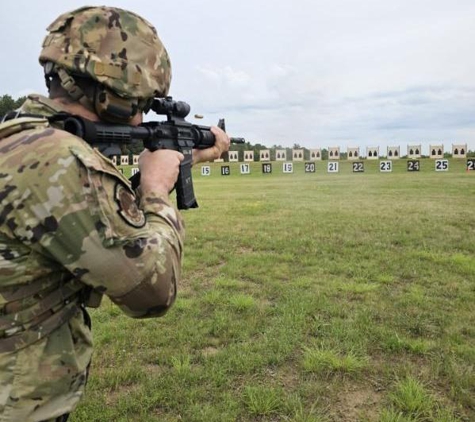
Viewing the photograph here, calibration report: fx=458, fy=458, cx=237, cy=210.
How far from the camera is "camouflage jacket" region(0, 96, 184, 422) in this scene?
114 centimetres

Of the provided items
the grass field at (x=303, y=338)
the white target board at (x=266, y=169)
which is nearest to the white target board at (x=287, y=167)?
the white target board at (x=266, y=169)

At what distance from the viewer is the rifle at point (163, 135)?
1.41 meters

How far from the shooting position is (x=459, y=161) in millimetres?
30078

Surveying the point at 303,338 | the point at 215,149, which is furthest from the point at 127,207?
the point at 303,338

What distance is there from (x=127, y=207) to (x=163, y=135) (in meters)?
0.74

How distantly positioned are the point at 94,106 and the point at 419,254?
530 cm

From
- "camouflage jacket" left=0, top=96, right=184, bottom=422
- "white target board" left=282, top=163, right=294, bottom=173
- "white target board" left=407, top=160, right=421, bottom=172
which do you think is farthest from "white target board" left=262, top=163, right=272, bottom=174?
"camouflage jacket" left=0, top=96, right=184, bottom=422

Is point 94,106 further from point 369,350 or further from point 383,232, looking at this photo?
point 383,232

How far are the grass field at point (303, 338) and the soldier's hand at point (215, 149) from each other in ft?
4.84

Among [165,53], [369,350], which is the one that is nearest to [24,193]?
[165,53]

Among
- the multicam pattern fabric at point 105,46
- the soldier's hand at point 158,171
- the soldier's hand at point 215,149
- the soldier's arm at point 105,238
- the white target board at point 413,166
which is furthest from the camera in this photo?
the white target board at point 413,166

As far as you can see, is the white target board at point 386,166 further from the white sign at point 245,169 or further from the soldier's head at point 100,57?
the soldier's head at point 100,57

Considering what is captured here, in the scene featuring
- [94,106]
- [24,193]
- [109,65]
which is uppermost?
[109,65]

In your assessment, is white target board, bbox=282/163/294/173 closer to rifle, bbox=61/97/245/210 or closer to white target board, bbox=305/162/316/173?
white target board, bbox=305/162/316/173
